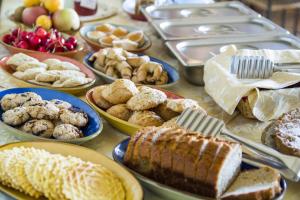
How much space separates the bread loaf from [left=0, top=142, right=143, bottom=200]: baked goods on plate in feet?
0.13

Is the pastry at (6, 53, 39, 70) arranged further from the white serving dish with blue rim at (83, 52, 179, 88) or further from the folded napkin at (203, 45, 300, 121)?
the folded napkin at (203, 45, 300, 121)

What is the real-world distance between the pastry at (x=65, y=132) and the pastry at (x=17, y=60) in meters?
0.37

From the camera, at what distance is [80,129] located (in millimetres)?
1055

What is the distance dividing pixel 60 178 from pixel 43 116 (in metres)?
0.26

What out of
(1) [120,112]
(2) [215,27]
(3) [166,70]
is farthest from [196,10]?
(1) [120,112]

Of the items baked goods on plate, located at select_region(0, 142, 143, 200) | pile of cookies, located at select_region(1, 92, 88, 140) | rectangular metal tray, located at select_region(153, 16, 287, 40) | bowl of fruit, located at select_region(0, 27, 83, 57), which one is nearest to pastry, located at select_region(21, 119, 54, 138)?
pile of cookies, located at select_region(1, 92, 88, 140)

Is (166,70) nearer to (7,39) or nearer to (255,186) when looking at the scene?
(7,39)

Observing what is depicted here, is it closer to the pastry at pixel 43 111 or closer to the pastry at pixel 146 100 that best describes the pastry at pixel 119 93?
the pastry at pixel 146 100

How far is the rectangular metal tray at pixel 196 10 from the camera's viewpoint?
1.74 meters

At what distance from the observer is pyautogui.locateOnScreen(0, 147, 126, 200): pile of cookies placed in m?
0.80

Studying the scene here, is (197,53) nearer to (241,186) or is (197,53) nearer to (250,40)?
(250,40)

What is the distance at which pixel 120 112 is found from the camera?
1.10m

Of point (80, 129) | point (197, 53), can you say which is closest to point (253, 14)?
point (197, 53)

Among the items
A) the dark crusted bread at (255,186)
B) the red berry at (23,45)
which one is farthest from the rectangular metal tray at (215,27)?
the dark crusted bread at (255,186)
